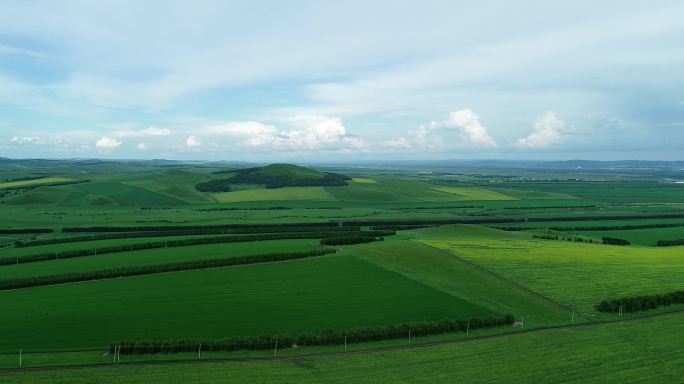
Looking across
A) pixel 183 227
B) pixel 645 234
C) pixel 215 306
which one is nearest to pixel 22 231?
pixel 183 227

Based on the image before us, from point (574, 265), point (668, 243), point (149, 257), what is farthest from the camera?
point (668, 243)

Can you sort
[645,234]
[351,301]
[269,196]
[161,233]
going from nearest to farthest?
[351,301], [161,233], [645,234], [269,196]

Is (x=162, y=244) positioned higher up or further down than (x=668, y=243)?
further down

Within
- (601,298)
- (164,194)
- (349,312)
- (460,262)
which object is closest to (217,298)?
(349,312)

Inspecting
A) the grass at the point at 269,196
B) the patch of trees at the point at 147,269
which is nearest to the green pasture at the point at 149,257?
the patch of trees at the point at 147,269

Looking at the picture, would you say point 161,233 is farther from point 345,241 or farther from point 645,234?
point 645,234

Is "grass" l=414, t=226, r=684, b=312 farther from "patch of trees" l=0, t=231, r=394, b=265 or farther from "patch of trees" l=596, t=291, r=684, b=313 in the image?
"patch of trees" l=0, t=231, r=394, b=265

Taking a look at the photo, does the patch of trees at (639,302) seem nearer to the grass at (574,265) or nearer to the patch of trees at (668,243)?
the grass at (574,265)
